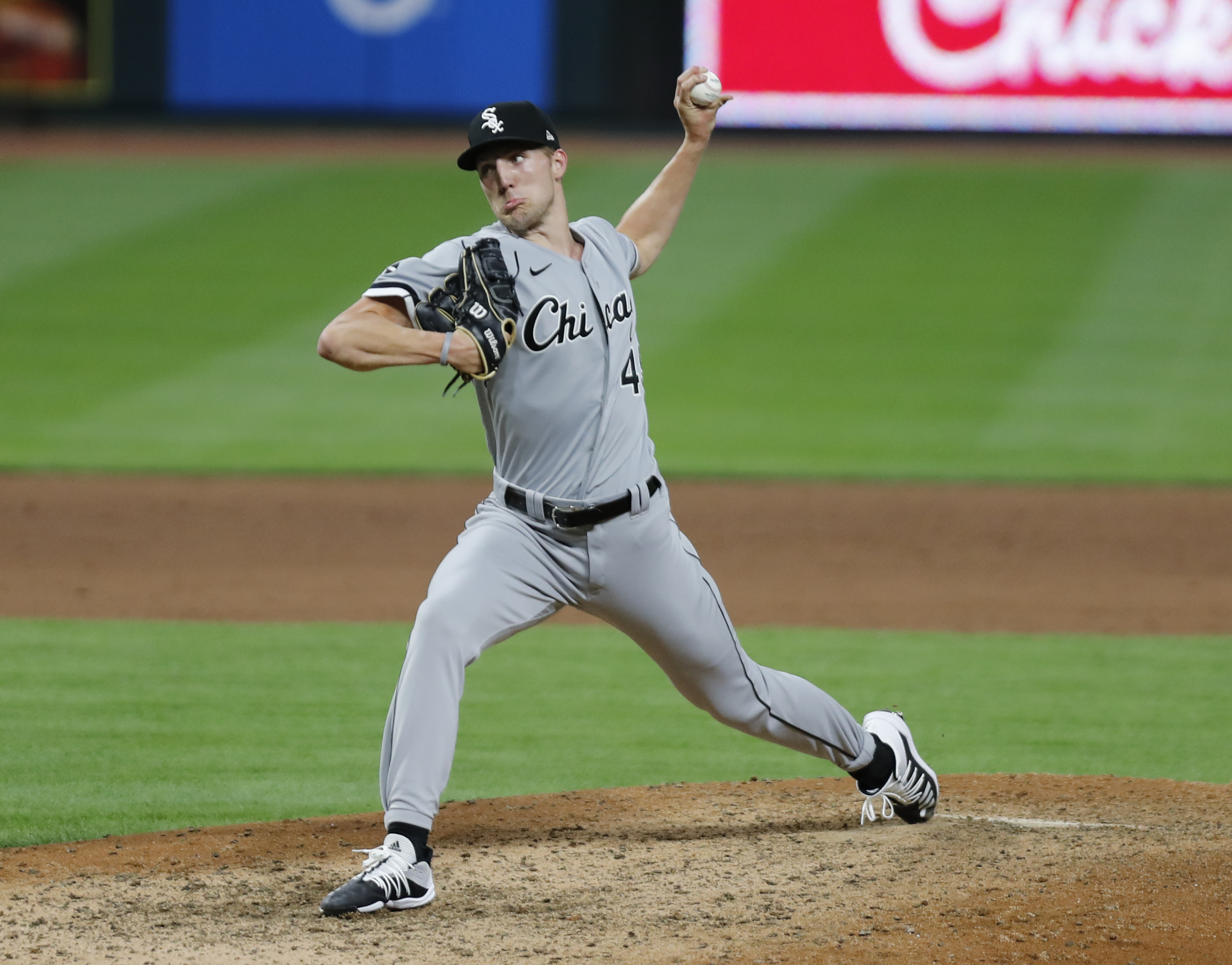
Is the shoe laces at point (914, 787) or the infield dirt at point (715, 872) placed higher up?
the shoe laces at point (914, 787)

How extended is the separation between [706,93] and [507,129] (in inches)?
29.7

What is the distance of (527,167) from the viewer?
440cm

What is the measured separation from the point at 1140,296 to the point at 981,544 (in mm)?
6070

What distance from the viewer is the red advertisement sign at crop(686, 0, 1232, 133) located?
58.2 ft

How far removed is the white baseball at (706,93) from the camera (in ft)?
16.0

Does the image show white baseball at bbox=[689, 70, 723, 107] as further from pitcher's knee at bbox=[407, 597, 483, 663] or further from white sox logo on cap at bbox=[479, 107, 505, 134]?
pitcher's knee at bbox=[407, 597, 483, 663]

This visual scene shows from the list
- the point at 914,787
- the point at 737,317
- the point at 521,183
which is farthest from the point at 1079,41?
the point at 521,183

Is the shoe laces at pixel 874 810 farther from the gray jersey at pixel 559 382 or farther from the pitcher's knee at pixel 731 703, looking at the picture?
the gray jersey at pixel 559 382

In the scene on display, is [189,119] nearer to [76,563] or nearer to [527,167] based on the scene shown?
[76,563]

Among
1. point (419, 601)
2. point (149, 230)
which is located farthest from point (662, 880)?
point (149, 230)

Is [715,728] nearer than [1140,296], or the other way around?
[715,728]

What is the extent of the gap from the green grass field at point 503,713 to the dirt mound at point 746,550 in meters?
0.32

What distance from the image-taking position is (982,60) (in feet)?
59.0

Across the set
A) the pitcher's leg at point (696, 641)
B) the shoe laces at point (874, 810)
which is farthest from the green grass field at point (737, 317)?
the pitcher's leg at point (696, 641)
